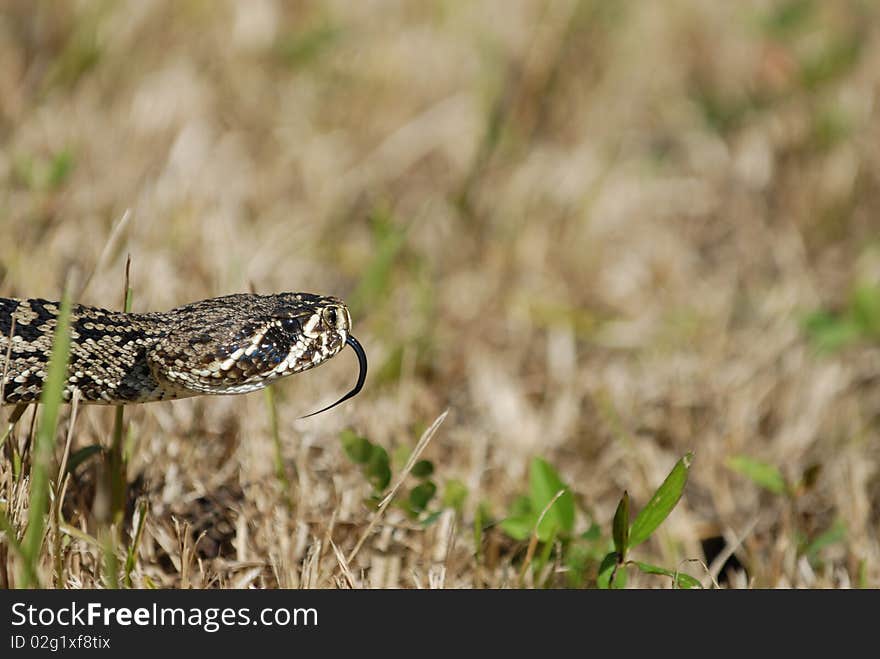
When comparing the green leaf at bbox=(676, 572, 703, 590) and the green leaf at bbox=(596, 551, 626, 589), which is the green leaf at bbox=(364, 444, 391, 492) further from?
the green leaf at bbox=(676, 572, 703, 590)

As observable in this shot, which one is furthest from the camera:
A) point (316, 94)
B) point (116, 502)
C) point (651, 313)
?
point (316, 94)

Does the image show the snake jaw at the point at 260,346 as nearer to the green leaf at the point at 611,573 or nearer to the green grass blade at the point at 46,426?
the green grass blade at the point at 46,426

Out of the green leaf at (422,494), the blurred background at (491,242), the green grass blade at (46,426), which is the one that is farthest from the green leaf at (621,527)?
the green grass blade at (46,426)

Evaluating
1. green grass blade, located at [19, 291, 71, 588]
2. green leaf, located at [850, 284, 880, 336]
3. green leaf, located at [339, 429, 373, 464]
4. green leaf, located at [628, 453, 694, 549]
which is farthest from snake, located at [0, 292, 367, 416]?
green leaf, located at [850, 284, 880, 336]

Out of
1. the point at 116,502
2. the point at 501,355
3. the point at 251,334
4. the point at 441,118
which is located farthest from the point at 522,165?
the point at 116,502

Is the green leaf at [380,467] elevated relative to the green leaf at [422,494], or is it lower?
elevated

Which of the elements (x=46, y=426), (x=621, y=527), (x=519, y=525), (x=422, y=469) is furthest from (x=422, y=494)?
(x=46, y=426)

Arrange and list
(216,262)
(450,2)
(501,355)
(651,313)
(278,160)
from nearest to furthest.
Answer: (216,262)
(501,355)
(651,313)
(278,160)
(450,2)
